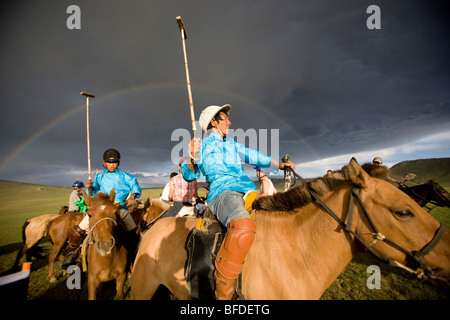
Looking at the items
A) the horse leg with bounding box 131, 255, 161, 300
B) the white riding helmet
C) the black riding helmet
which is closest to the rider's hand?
the white riding helmet

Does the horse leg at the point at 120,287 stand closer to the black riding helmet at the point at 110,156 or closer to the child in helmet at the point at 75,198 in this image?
the black riding helmet at the point at 110,156

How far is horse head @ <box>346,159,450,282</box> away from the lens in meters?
1.61

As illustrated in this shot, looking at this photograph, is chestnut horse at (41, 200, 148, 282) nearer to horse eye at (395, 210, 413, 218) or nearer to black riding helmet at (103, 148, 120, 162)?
black riding helmet at (103, 148, 120, 162)

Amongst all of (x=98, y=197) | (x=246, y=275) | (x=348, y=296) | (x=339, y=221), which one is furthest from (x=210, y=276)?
(x=348, y=296)

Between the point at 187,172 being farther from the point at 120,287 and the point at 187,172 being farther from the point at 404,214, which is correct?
the point at 120,287

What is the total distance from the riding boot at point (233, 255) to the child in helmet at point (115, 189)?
3867 millimetres

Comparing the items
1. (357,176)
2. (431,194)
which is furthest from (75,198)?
(431,194)

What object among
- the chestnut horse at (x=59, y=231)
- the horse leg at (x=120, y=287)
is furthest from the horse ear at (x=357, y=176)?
the chestnut horse at (x=59, y=231)

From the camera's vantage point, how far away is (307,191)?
221 centimetres

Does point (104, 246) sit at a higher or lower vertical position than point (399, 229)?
lower

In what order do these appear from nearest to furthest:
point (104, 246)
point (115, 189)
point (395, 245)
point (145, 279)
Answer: point (395, 245)
point (145, 279)
point (104, 246)
point (115, 189)

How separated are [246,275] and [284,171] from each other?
1541mm

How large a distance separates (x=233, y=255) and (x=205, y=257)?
68 centimetres
